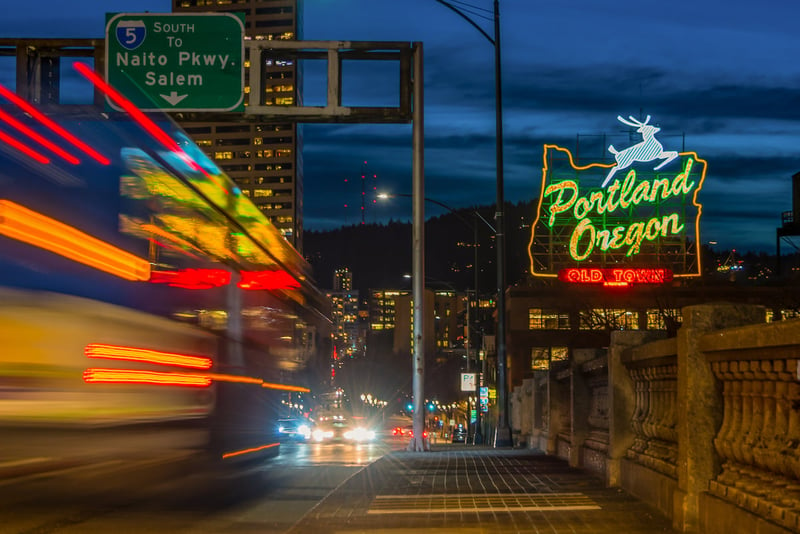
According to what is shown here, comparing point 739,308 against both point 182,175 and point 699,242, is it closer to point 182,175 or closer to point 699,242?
point 182,175

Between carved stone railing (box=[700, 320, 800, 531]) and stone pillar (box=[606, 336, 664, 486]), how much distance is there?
12.6 ft

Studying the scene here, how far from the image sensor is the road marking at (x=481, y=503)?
37.6ft

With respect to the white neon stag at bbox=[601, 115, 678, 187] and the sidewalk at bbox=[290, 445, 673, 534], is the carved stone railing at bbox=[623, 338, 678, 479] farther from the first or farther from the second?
the white neon stag at bbox=[601, 115, 678, 187]

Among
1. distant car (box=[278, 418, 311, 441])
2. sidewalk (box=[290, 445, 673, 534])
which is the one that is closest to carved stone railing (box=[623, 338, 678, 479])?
sidewalk (box=[290, 445, 673, 534])

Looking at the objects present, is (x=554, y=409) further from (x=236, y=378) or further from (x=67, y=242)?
(x=67, y=242)

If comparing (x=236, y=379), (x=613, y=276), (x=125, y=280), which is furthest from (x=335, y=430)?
(x=125, y=280)

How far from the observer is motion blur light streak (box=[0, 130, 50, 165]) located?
830 cm

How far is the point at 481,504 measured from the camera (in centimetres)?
1203

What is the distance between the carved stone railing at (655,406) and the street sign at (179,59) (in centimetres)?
1080

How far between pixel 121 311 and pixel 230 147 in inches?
7477

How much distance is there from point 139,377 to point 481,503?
4293 mm

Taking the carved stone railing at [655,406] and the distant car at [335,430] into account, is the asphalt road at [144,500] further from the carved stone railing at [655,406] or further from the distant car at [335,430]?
the distant car at [335,430]

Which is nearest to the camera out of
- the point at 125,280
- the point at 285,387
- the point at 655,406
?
the point at 125,280

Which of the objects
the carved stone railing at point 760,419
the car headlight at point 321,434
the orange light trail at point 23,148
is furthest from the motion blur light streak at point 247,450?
the car headlight at point 321,434
